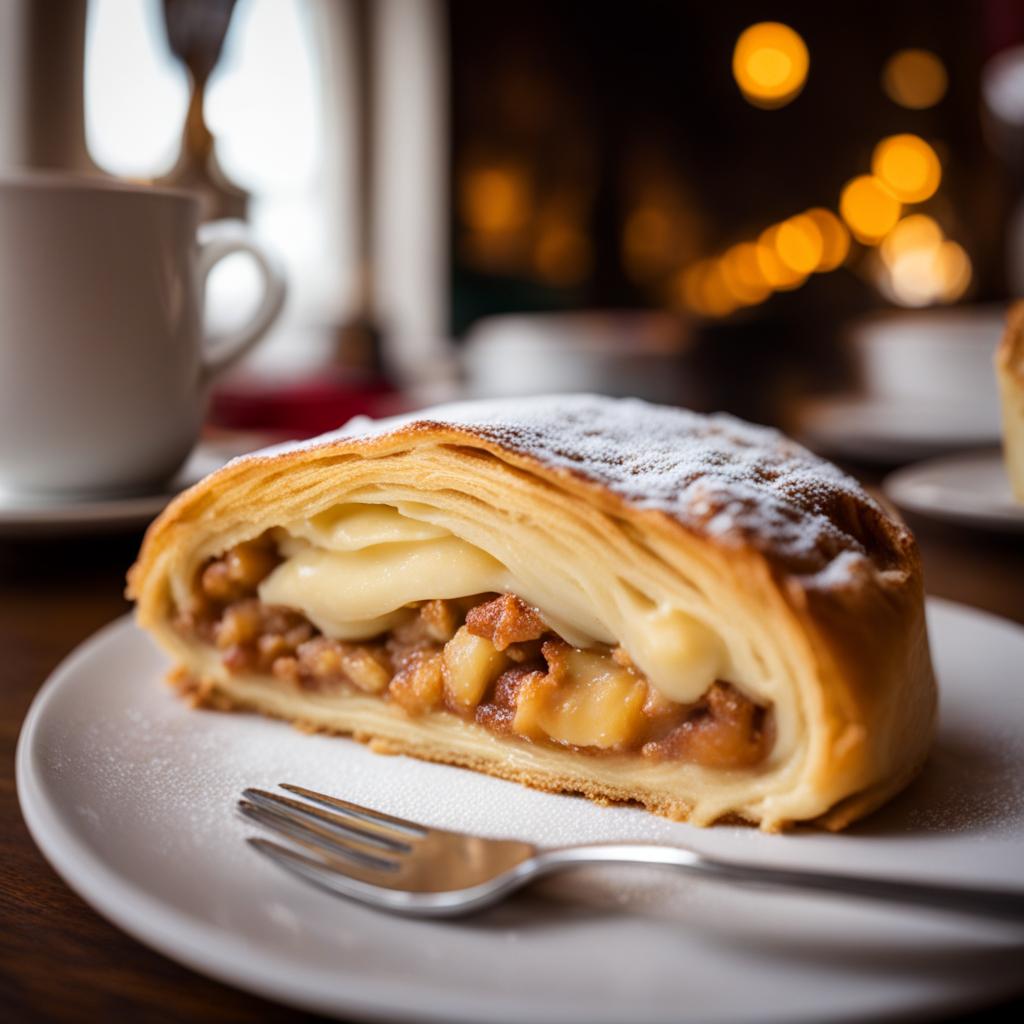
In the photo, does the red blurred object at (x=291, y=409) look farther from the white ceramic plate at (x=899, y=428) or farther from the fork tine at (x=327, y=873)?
the fork tine at (x=327, y=873)

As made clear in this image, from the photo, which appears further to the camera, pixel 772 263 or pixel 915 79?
pixel 915 79

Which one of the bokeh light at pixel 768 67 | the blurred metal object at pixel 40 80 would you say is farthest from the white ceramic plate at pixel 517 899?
the bokeh light at pixel 768 67

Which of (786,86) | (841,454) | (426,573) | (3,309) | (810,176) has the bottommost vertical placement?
(841,454)

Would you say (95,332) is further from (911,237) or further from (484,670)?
(911,237)

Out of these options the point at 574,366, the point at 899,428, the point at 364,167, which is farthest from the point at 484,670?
the point at 364,167

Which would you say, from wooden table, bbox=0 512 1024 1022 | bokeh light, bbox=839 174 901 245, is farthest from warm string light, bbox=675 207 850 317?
wooden table, bbox=0 512 1024 1022

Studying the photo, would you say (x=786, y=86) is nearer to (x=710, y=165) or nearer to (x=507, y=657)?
(x=710, y=165)

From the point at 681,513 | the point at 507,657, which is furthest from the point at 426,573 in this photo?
the point at 681,513
